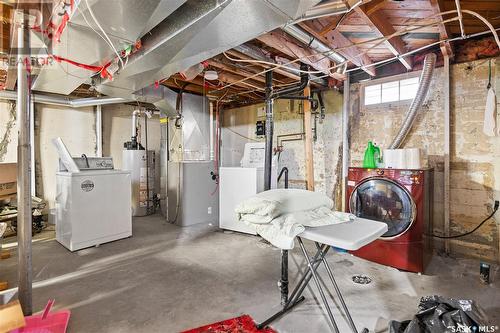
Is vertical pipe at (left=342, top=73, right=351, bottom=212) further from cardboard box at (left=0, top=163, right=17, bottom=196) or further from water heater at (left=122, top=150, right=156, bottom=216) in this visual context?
cardboard box at (left=0, top=163, right=17, bottom=196)

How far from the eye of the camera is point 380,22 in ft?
7.00

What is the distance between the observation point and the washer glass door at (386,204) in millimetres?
2467

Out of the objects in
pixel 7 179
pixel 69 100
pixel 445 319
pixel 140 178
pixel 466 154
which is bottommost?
pixel 445 319

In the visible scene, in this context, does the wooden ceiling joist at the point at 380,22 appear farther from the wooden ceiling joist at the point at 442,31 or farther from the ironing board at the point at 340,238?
the ironing board at the point at 340,238

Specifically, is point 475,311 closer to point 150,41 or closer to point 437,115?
point 437,115

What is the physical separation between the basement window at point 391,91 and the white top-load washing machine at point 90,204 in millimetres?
3540

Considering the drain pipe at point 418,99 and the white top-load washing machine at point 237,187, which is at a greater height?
the drain pipe at point 418,99

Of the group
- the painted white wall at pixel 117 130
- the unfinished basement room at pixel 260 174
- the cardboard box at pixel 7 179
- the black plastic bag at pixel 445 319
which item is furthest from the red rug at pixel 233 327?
the painted white wall at pixel 117 130

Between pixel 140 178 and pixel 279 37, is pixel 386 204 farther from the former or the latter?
pixel 140 178

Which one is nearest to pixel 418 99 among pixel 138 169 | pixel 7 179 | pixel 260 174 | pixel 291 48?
pixel 291 48

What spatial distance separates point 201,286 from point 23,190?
1.53 m

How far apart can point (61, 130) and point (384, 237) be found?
520 cm

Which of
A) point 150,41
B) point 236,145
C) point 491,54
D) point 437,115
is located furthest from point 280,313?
point 236,145

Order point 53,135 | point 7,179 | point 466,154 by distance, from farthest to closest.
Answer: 1. point 53,135
2. point 7,179
3. point 466,154
